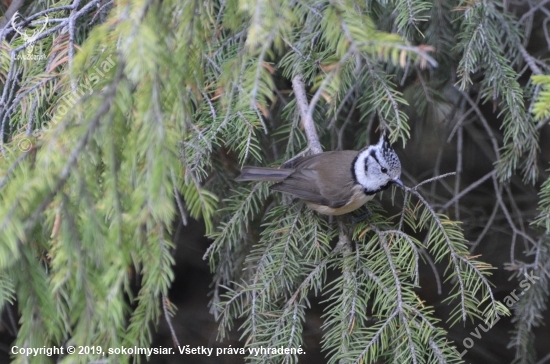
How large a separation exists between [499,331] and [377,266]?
1.93 meters

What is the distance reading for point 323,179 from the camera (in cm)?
242

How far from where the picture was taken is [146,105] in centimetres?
97

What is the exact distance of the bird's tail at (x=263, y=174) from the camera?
212 centimetres

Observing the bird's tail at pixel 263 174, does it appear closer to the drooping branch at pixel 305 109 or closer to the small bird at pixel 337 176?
Result: the small bird at pixel 337 176

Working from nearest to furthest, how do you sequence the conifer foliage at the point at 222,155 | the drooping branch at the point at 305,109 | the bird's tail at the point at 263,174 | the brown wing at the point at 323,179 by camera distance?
1. the conifer foliage at the point at 222,155
2. the drooping branch at the point at 305,109
3. the bird's tail at the point at 263,174
4. the brown wing at the point at 323,179

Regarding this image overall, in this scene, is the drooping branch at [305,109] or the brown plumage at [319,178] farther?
the brown plumage at [319,178]

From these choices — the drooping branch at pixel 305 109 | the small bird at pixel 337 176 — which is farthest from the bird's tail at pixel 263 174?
the drooping branch at pixel 305 109

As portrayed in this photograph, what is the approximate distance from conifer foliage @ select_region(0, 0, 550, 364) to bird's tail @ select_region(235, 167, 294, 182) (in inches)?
3.3

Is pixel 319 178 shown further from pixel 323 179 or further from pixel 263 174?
pixel 263 174

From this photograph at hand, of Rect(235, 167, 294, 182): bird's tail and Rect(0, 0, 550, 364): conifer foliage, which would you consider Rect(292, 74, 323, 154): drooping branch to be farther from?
Rect(235, 167, 294, 182): bird's tail

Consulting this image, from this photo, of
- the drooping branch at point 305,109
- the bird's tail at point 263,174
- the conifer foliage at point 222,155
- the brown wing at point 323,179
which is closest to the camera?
the conifer foliage at point 222,155

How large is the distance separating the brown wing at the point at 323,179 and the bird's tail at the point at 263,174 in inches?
1.2

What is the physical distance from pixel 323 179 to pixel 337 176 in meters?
0.08

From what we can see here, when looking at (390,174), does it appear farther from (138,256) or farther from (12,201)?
(12,201)
